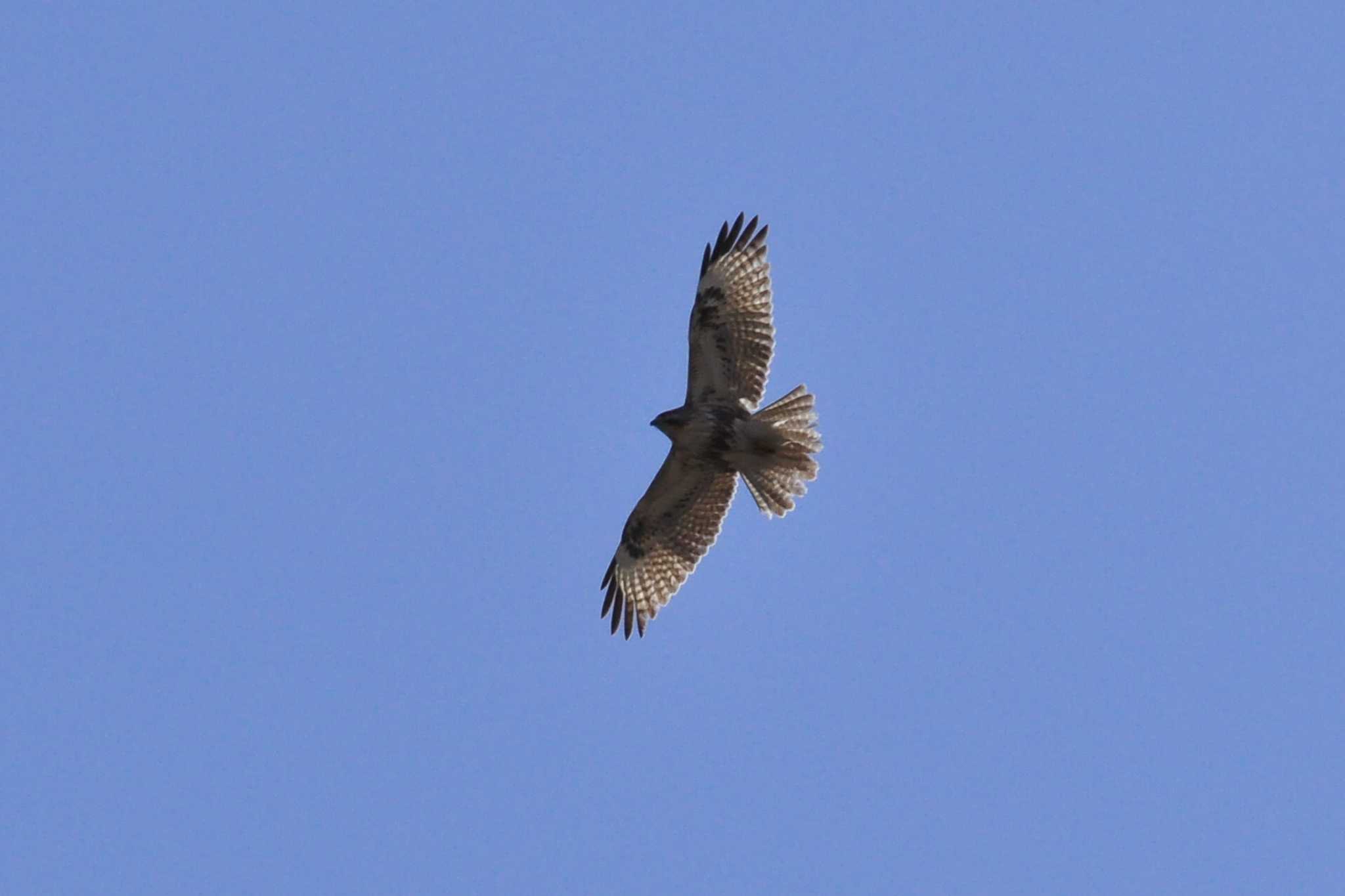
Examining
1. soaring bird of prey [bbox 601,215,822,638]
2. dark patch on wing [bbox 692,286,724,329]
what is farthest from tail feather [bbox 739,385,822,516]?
dark patch on wing [bbox 692,286,724,329]

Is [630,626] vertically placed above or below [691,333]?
below

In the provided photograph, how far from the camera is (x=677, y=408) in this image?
1448 centimetres

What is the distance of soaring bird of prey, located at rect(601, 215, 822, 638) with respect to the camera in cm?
1426

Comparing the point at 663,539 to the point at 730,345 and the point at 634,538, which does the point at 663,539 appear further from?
the point at 730,345

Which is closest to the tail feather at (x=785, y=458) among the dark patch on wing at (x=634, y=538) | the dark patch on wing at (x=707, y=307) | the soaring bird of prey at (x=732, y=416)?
the soaring bird of prey at (x=732, y=416)

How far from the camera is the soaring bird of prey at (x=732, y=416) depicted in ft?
46.8

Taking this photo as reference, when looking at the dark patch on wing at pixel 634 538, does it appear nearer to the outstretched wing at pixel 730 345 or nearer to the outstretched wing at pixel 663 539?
the outstretched wing at pixel 663 539

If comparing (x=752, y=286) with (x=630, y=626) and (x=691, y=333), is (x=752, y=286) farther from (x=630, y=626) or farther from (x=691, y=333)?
(x=630, y=626)

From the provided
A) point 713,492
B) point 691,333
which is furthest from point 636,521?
point 691,333

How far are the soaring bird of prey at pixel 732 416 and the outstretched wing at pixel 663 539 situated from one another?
0.01 metres

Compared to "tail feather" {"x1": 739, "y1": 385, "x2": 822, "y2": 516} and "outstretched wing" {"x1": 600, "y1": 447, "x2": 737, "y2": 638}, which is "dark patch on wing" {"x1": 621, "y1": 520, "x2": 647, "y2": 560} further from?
"tail feather" {"x1": 739, "y1": 385, "x2": 822, "y2": 516}

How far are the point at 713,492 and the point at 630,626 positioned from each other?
48.3 inches

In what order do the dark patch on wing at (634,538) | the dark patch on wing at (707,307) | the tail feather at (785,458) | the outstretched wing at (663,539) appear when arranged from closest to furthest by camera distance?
the tail feather at (785,458), the dark patch on wing at (707,307), the outstretched wing at (663,539), the dark patch on wing at (634,538)

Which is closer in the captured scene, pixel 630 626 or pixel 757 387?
pixel 757 387
